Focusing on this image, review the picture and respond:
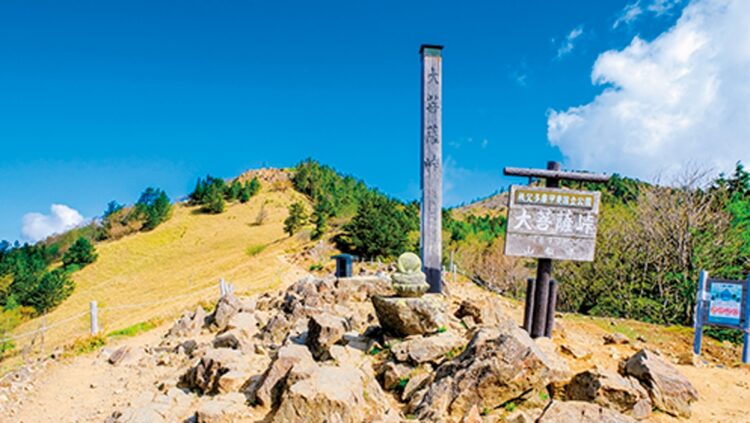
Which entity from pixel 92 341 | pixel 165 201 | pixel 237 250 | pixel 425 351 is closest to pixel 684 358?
pixel 425 351

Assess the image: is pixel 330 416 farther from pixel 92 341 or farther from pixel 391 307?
pixel 92 341

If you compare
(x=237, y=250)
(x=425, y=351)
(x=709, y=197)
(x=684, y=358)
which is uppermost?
(x=709, y=197)

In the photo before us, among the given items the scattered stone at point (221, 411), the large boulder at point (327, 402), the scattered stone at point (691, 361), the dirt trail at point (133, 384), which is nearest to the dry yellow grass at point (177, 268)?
the dirt trail at point (133, 384)

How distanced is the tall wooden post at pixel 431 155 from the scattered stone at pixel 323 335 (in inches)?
120

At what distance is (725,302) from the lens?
795cm

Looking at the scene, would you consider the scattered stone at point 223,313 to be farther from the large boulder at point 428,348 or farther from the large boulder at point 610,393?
the large boulder at point 610,393

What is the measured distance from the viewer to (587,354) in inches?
267

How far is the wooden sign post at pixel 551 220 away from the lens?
7316mm

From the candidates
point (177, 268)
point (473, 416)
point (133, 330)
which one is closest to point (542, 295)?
point (473, 416)

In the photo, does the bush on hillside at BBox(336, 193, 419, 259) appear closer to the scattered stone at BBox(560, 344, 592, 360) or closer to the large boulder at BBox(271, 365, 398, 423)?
the scattered stone at BBox(560, 344, 592, 360)

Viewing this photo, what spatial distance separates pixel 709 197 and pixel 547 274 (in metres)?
13.1

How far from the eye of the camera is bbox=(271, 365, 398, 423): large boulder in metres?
4.46

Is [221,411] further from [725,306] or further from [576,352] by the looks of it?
[725,306]

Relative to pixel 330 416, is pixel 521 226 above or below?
above
